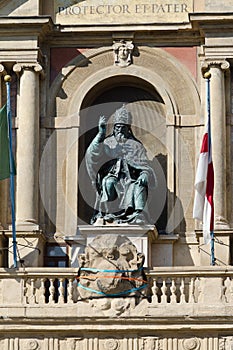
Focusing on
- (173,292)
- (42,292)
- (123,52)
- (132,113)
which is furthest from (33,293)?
(123,52)

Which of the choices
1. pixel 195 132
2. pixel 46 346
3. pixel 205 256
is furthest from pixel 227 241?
pixel 46 346

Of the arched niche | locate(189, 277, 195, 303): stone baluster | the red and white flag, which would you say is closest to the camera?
locate(189, 277, 195, 303): stone baluster

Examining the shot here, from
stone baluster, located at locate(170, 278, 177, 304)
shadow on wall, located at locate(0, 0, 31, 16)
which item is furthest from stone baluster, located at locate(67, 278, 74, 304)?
shadow on wall, located at locate(0, 0, 31, 16)

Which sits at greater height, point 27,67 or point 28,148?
point 27,67

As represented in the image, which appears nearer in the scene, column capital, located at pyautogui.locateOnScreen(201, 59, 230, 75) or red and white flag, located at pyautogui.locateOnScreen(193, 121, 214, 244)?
red and white flag, located at pyautogui.locateOnScreen(193, 121, 214, 244)

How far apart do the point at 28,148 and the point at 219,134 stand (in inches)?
141

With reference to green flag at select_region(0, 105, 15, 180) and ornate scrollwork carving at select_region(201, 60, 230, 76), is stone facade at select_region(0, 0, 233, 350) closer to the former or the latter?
ornate scrollwork carving at select_region(201, 60, 230, 76)

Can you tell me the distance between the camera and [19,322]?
89.3 ft

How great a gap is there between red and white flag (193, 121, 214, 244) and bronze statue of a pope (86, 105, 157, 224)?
1.52m

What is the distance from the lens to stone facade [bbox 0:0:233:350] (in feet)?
98.2

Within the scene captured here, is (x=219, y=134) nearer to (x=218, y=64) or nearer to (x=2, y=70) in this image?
(x=218, y=64)

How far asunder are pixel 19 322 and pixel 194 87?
6262 mm

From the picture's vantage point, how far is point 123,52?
30922 millimetres

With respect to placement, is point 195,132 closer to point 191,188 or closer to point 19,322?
point 191,188
